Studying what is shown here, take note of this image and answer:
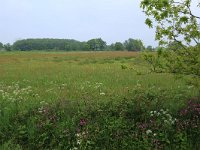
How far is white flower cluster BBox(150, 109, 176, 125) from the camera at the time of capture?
26.0 feet

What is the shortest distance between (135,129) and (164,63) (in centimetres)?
170

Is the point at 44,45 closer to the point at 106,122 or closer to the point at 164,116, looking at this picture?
the point at 106,122

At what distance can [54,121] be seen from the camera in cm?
843

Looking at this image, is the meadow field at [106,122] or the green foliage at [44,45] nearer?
the meadow field at [106,122]

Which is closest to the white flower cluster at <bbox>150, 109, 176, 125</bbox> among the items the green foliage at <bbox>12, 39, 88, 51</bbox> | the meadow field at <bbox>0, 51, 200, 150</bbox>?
the meadow field at <bbox>0, 51, 200, 150</bbox>

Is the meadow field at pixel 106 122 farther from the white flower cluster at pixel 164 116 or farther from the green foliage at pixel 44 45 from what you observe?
the green foliage at pixel 44 45

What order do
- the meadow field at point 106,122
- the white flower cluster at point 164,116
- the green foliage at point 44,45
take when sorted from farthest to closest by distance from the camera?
the green foliage at point 44,45 → the white flower cluster at point 164,116 → the meadow field at point 106,122

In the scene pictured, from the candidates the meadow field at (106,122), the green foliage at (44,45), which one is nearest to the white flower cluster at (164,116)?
the meadow field at (106,122)

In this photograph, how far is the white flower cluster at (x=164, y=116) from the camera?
7930mm

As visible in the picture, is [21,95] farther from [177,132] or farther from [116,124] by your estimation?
[177,132]

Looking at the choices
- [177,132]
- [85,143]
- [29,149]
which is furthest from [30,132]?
[177,132]

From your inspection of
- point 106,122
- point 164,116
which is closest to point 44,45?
point 106,122

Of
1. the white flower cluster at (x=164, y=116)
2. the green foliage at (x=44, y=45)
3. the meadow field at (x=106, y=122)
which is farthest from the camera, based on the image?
the green foliage at (x=44, y=45)

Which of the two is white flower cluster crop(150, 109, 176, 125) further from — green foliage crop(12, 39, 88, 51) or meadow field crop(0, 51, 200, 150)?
green foliage crop(12, 39, 88, 51)
